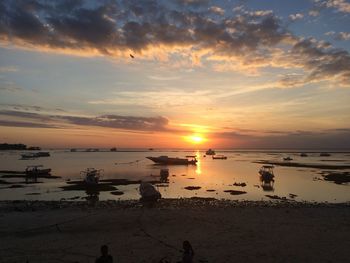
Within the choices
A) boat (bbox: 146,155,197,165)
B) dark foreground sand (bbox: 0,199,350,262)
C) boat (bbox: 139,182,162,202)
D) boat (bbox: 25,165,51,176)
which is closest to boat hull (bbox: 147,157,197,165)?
boat (bbox: 146,155,197,165)

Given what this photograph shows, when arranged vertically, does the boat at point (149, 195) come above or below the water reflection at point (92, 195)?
above

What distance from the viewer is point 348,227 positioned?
21750 mm

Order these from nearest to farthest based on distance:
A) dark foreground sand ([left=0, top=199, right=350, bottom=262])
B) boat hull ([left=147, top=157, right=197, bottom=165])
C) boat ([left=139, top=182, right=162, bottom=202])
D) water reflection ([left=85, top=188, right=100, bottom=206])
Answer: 1. dark foreground sand ([left=0, top=199, right=350, bottom=262])
2. boat ([left=139, top=182, right=162, bottom=202])
3. water reflection ([left=85, top=188, right=100, bottom=206])
4. boat hull ([left=147, top=157, right=197, bottom=165])

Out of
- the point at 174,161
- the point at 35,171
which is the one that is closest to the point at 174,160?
the point at 174,161

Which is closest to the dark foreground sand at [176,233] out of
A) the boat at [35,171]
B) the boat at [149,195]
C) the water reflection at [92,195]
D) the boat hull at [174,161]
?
the boat at [149,195]

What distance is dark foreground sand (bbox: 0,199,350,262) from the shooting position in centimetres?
1614

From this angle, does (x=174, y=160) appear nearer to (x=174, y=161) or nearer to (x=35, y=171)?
(x=174, y=161)

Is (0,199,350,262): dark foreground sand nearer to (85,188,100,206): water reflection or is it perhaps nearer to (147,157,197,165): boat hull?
(85,188,100,206): water reflection

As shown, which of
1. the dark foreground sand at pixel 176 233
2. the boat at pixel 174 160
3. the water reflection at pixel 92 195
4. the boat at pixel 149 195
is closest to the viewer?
the dark foreground sand at pixel 176 233

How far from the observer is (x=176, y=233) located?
20.2 meters

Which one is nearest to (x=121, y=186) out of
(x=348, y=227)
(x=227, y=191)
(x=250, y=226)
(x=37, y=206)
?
(x=227, y=191)

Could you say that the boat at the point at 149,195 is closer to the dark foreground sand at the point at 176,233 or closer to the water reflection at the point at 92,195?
the dark foreground sand at the point at 176,233

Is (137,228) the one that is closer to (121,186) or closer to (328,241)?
(328,241)

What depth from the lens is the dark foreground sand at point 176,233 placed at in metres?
16.1
